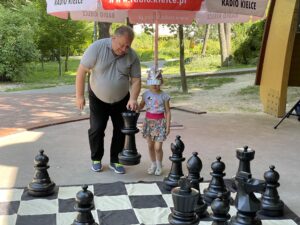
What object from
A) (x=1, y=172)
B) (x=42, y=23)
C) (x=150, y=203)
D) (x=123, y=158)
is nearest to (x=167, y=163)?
(x=123, y=158)

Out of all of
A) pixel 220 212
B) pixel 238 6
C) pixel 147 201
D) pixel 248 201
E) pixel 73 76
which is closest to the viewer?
pixel 220 212

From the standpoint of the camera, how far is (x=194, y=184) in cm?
377

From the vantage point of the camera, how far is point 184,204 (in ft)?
8.25

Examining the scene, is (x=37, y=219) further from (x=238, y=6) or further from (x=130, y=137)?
(x=238, y=6)

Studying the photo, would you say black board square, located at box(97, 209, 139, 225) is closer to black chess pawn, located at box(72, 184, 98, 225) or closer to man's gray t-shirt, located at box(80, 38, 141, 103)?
black chess pawn, located at box(72, 184, 98, 225)

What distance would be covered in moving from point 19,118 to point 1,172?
4522 mm

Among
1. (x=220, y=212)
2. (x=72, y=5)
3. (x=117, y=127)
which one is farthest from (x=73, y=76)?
(x=220, y=212)

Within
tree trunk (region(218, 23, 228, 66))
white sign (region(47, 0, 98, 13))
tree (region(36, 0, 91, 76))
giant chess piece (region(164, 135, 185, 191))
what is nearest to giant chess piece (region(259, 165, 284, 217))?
giant chess piece (region(164, 135, 185, 191))

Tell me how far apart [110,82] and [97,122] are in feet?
1.64

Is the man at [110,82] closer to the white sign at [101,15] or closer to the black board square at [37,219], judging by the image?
the black board square at [37,219]

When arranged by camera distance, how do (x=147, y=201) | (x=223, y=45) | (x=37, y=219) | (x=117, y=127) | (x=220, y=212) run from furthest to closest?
(x=223, y=45) → (x=117, y=127) → (x=147, y=201) → (x=37, y=219) → (x=220, y=212)

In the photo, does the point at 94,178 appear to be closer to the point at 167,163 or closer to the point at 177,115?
the point at 167,163

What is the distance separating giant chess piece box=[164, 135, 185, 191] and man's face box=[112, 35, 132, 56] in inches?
40.8

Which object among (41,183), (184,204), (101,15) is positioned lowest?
(41,183)
